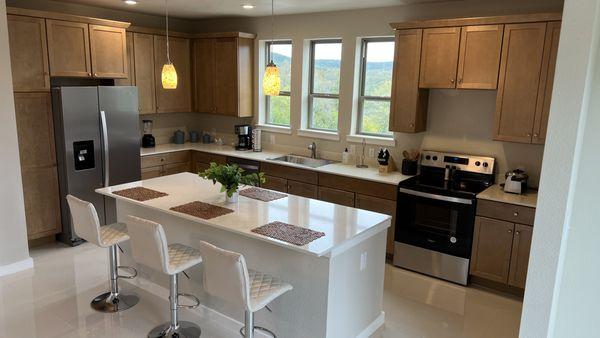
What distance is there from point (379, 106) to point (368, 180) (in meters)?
1.07

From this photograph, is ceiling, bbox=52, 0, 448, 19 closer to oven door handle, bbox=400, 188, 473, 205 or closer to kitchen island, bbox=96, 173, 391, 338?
oven door handle, bbox=400, 188, 473, 205

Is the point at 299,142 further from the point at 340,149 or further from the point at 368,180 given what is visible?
the point at 368,180

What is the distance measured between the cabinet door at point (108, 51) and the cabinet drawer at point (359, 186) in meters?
2.75

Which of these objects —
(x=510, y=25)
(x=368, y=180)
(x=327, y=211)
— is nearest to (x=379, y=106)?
(x=368, y=180)

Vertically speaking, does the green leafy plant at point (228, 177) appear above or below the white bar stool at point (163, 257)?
above

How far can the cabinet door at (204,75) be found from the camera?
20.2 ft

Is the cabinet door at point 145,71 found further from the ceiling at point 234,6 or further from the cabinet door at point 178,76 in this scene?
the ceiling at point 234,6

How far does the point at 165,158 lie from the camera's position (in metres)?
5.83

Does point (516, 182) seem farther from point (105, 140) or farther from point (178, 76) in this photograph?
point (178, 76)

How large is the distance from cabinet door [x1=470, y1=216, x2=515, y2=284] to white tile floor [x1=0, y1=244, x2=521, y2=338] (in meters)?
0.22

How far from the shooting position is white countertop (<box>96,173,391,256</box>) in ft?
8.93

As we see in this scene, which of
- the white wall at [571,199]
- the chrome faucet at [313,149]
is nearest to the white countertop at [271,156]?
the chrome faucet at [313,149]

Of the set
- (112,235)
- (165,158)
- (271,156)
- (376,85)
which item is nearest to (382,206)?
(376,85)

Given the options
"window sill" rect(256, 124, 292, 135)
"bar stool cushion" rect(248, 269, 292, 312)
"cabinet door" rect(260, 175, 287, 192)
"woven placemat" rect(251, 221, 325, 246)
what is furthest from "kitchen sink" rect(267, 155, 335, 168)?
"bar stool cushion" rect(248, 269, 292, 312)
